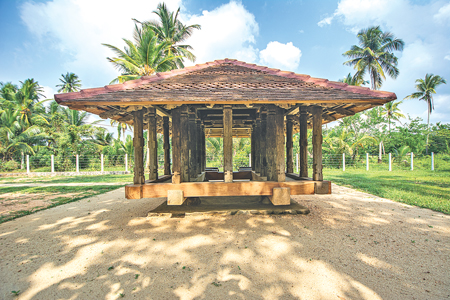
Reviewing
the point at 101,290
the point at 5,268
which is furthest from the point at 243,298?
the point at 5,268

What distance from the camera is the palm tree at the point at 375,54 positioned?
2103 centimetres

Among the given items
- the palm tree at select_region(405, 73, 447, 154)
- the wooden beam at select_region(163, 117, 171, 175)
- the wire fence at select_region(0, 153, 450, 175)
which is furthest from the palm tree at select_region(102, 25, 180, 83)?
the palm tree at select_region(405, 73, 447, 154)

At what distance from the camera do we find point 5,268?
2.77 metres

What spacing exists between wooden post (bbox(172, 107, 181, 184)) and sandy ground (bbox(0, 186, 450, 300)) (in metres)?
0.98

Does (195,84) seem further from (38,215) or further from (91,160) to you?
(91,160)

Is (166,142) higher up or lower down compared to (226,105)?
lower down

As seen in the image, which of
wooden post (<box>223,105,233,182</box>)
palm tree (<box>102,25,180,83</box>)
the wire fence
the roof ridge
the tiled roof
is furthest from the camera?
the wire fence

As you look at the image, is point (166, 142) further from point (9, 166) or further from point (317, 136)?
point (9, 166)

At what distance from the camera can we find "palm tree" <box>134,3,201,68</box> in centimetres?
1766

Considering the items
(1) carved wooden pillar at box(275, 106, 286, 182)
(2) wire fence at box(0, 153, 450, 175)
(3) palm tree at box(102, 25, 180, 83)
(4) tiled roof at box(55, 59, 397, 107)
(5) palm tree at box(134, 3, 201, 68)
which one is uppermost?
(5) palm tree at box(134, 3, 201, 68)

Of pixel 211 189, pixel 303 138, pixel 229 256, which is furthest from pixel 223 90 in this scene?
pixel 229 256

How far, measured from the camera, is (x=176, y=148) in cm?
442

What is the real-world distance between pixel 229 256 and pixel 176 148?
241 cm

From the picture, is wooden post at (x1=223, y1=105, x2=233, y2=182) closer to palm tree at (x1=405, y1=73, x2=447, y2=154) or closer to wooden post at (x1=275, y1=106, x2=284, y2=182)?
wooden post at (x1=275, y1=106, x2=284, y2=182)
